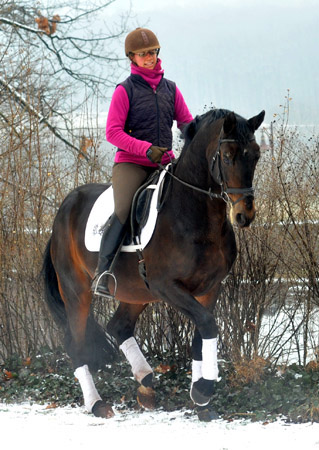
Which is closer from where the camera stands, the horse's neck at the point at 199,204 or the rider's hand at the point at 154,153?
the horse's neck at the point at 199,204

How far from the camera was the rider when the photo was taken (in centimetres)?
526

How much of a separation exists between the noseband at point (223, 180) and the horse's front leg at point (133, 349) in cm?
202

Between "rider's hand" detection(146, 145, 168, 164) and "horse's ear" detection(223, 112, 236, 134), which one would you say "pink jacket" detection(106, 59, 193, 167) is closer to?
"rider's hand" detection(146, 145, 168, 164)

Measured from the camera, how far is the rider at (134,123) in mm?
5262

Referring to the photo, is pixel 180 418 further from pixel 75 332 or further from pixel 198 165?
pixel 198 165

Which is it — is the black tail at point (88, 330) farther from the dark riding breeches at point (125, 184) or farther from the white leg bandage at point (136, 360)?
the dark riding breeches at point (125, 184)

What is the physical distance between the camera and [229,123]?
4320 millimetres

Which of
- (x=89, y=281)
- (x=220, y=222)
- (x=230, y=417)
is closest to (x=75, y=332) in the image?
(x=89, y=281)

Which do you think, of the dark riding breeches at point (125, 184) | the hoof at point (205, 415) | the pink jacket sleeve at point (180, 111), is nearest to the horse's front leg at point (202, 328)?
the hoof at point (205, 415)

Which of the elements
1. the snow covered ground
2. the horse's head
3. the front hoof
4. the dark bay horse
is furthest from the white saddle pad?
the snow covered ground

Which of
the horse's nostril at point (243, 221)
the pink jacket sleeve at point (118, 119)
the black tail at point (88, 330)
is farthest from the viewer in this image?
the black tail at point (88, 330)

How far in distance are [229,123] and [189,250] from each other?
100 cm

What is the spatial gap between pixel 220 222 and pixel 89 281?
5.98 feet

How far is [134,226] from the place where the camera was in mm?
5246
